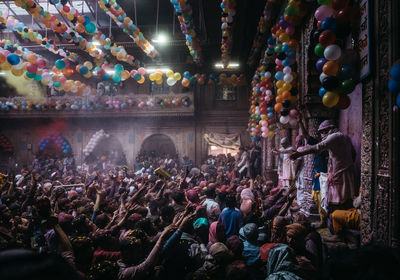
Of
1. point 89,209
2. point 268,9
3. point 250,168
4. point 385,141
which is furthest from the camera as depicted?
point 250,168

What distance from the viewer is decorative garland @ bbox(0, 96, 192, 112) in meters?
15.9

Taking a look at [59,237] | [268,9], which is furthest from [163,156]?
[59,237]

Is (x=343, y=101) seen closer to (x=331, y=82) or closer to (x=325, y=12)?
(x=331, y=82)

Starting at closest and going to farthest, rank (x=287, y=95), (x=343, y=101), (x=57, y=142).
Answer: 1. (x=343, y=101)
2. (x=287, y=95)
3. (x=57, y=142)

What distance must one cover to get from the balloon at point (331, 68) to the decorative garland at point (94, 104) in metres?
12.5

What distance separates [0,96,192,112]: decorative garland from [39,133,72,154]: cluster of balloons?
7.48ft

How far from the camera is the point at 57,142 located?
18312 mm

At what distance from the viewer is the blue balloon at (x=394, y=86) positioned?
8.22 ft

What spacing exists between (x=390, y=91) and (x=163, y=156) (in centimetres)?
1482

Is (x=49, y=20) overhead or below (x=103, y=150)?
overhead

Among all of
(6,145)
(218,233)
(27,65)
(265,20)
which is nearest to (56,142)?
(6,145)

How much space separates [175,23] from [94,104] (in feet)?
→ 23.8

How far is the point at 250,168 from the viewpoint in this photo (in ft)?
37.0

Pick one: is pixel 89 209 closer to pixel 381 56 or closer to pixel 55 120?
pixel 381 56
